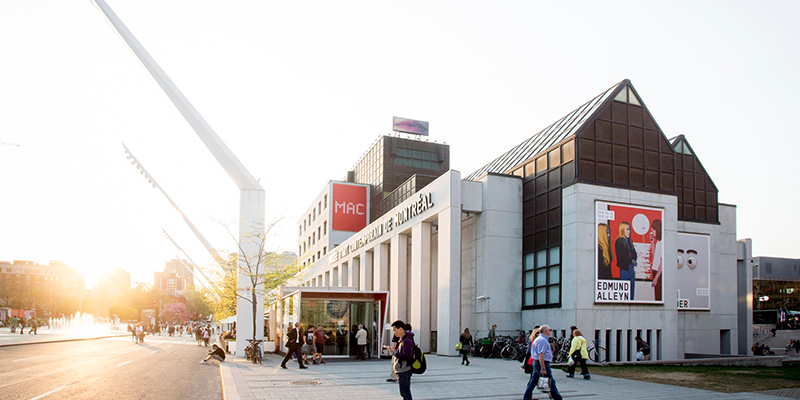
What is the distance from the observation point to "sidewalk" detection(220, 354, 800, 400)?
41.0ft

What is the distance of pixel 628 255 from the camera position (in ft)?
87.5

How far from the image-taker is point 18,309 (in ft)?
351

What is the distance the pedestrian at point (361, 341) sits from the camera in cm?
2395

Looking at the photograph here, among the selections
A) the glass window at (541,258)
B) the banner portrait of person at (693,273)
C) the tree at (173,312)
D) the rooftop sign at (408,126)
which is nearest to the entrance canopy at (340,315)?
the glass window at (541,258)

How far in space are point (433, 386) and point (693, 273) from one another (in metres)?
22.8

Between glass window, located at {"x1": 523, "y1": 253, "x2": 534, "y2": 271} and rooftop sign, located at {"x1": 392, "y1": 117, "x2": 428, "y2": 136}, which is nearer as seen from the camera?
glass window, located at {"x1": 523, "y1": 253, "x2": 534, "y2": 271}

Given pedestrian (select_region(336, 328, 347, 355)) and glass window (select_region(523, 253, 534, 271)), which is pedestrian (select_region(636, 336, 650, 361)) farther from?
pedestrian (select_region(336, 328, 347, 355))

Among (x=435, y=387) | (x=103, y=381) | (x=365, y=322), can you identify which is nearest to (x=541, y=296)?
(x=365, y=322)

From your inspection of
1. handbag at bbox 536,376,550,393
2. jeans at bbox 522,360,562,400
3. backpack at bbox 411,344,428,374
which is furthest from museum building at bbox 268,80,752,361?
backpack at bbox 411,344,428,374

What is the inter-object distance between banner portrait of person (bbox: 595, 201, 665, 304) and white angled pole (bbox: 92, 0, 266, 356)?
14550 mm

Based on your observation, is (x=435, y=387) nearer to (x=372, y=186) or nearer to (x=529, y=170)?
(x=529, y=170)

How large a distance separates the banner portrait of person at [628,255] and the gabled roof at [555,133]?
169 inches

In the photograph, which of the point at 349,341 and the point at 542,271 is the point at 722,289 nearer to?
the point at 542,271

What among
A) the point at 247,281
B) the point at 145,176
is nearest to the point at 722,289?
the point at 247,281
